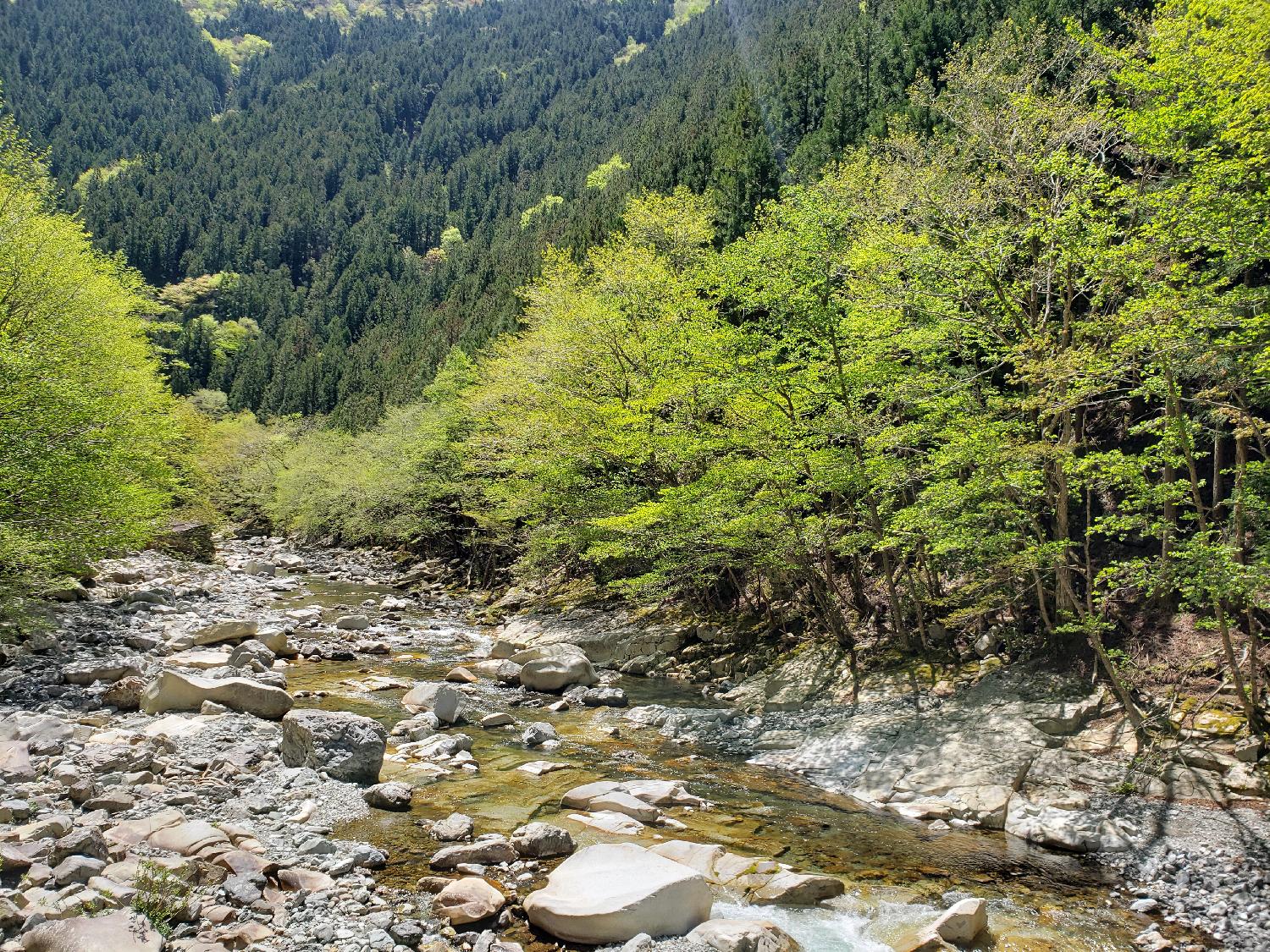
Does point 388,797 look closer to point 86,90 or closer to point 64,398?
point 64,398

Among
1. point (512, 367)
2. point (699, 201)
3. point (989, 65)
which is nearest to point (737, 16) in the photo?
point (699, 201)

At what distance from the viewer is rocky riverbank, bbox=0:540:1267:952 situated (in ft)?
21.2

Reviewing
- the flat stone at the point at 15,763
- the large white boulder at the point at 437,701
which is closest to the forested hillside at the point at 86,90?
the large white boulder at the point at 437,701

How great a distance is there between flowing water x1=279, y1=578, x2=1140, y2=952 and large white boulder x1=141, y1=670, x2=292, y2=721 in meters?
1.87

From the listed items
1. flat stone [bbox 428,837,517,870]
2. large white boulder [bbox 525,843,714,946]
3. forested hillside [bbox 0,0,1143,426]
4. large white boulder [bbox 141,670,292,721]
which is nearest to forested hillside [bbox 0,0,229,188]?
forested hillside [bbox 0,0,1143,426]

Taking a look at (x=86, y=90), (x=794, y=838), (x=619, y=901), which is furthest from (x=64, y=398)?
(x=86, y=90)

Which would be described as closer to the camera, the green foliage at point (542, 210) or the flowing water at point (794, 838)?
the flowing water at point (794, 838)

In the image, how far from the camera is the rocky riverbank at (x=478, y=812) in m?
6.46

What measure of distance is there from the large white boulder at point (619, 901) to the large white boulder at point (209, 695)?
7.88 meters

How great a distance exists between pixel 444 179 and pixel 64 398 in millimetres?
171603

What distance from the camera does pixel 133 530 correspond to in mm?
17812

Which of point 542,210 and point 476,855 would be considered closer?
point 476,855

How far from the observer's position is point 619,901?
6.68m

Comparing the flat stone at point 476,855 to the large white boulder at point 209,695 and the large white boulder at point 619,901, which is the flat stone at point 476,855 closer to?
the large white boulder at point 619,901
